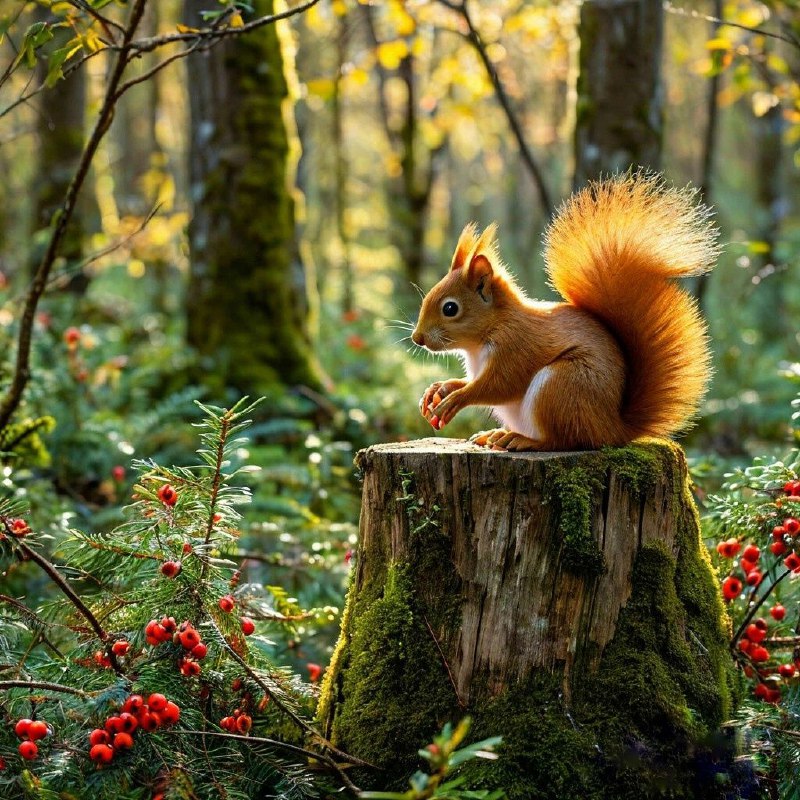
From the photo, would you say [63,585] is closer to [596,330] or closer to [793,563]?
[596,330]

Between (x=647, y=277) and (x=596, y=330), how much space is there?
221mm

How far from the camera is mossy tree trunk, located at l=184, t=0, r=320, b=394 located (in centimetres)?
619

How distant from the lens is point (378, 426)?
567cm

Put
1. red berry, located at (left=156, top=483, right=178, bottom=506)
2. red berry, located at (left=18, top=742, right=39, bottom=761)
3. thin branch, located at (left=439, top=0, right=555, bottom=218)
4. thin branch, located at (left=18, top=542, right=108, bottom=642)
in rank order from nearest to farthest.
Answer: red berry, located at (left=18, top=742, right=39, bottom=761)
thin branch, located at (left=18, top=542, right=108, bottom=642)
red berry, located at (left=156, top=483, right=178, bottom=506)
thin branch, located at (left=439, top=0, right=555, bottom=218)

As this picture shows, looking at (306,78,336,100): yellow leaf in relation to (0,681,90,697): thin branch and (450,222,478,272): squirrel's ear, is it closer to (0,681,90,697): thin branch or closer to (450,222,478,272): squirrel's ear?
(450,222,478,272): squirrel's ear

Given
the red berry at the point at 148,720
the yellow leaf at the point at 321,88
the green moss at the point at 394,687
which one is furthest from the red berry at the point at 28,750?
the yellow leaf at the point at 321,88

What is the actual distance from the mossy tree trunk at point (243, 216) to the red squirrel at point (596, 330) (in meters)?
3.34

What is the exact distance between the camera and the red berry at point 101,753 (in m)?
2.05

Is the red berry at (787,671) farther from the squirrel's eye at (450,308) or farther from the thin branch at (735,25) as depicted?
the thin branch at (735,25)

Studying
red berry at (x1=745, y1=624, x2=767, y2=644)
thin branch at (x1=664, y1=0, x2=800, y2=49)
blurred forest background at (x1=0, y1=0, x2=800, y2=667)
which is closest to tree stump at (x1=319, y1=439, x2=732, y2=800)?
red berry at (x1=745, y1=624, x2=767, y2=644)

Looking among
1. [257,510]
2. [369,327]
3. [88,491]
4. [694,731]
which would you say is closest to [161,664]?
[694,731]

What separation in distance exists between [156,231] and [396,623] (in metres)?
7.47

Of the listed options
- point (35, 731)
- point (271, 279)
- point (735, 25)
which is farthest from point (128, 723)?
point (271, 279)

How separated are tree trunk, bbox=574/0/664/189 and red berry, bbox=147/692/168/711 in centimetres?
380
